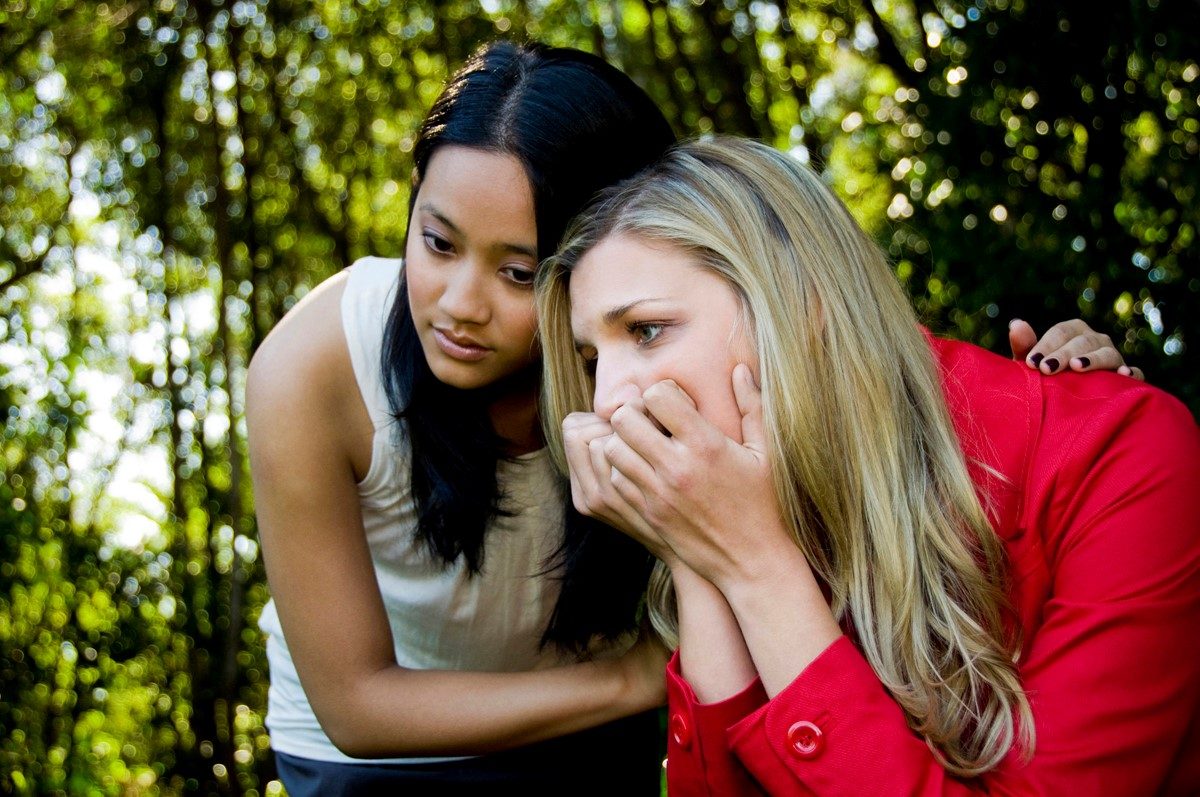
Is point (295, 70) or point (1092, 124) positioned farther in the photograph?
point (295, 70)

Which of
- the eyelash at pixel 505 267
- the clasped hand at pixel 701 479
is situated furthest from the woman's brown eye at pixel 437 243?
the clasped hand at pixel 701 479

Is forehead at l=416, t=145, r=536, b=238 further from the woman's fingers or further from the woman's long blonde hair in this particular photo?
the woman's fingers

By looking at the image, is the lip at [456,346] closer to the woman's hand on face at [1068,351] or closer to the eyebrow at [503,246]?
the eyebrow at [503,246]

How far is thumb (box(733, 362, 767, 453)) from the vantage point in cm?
200

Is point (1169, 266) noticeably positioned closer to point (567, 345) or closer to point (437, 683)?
point (567, 345)

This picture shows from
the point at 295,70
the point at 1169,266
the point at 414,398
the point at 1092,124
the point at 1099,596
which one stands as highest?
the point at 295,70

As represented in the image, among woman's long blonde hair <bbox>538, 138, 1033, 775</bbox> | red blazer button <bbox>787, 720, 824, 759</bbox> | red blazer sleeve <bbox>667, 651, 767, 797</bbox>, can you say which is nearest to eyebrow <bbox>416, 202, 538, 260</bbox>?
woman's long blonde hair <bbox>538, 138, 1033, 775</bbox>

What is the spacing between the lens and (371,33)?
16.9 feet

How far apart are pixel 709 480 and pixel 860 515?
286mm

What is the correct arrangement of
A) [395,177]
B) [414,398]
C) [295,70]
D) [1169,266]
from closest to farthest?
1. [414,398]
2. [1169,266]
3. [295,70]
4. [395,177]

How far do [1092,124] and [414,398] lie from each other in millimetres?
1995

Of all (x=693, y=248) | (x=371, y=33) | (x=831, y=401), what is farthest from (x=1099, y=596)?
(x=371, y=33)

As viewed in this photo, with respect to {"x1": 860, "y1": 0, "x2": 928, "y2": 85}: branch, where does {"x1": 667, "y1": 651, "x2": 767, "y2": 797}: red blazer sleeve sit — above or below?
below

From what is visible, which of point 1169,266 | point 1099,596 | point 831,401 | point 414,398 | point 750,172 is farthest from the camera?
point 1169,266
